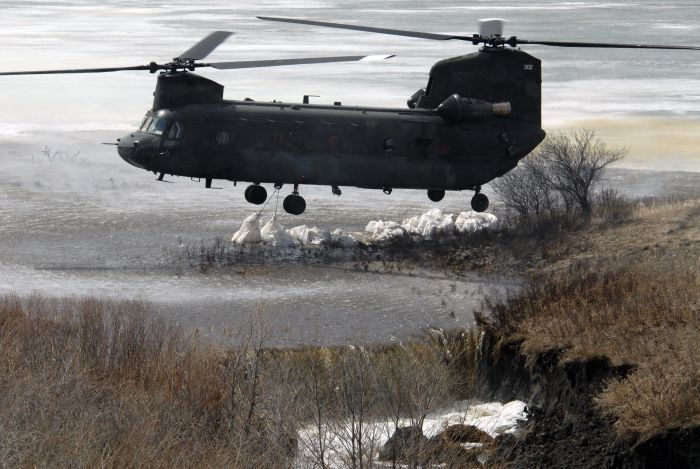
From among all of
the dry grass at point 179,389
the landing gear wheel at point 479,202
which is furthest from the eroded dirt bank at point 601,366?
the landing gear wheel at point 479,202

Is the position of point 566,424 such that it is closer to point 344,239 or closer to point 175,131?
point 175,131

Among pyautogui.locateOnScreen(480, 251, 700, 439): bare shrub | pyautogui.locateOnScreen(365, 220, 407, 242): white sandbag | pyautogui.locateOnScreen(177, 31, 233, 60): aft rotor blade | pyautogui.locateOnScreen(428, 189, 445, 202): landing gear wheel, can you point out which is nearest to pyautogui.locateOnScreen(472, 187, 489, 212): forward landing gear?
pyautogui.locateOnScreen(428, 189, 445, 202): landing gear wheel

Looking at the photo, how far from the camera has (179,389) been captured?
36438 millimetres

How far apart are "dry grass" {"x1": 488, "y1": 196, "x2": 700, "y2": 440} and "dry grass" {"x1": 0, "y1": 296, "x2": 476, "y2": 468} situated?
2.95 metres

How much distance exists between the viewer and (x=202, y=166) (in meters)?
34.9

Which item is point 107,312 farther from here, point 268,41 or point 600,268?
point 268,41

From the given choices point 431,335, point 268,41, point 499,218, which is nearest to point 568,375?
point 431,335

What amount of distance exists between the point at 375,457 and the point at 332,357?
6.69 meters

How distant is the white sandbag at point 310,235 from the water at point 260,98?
2.38 meters

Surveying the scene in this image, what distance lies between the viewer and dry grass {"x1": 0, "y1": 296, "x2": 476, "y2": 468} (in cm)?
2952

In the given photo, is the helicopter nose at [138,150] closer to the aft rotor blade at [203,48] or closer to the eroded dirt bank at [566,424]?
the aft rotor blade at [203,48]

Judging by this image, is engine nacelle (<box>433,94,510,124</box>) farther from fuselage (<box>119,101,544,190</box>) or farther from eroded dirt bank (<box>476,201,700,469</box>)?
eroded dirt bank (<box>476,201,700,469</box>)

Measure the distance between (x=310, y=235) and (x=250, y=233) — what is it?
2.64m

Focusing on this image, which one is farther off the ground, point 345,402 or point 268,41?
point 268,41
